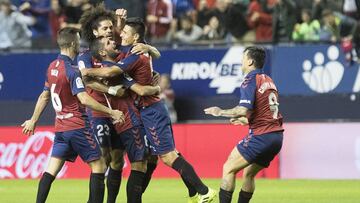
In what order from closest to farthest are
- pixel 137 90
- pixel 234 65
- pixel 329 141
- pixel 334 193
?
pixel 137 90
pixel 334 193
pixel 329 141
pixel 234 65

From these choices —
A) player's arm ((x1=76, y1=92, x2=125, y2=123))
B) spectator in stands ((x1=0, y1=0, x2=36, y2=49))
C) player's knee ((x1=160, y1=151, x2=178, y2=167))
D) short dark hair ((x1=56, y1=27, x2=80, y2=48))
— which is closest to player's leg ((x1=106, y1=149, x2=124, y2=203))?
player's knee ((x1=160, y1=151, x2=178, y2=167))

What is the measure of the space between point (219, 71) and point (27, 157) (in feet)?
13.3

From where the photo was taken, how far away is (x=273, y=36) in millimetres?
19172

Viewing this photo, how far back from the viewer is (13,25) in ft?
66.6

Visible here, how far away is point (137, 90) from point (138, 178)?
970 mm

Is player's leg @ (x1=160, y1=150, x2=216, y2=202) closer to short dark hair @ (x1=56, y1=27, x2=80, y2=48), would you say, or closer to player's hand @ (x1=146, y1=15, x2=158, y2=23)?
short dark hair @ (x1=56, y1=27, x2=80, y2=48)

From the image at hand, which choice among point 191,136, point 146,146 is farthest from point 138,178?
point 191,136

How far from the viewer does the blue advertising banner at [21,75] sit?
20.4m

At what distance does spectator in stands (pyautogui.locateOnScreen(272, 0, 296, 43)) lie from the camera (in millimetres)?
18969

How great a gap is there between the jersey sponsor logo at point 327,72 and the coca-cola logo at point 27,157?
5.07 metres

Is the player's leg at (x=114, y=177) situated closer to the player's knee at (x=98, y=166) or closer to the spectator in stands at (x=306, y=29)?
the player's knee at (x=98, y=166)

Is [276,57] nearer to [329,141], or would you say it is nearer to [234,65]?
[234,65]

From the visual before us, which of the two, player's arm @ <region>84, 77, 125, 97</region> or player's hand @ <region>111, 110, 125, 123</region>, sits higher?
player's arm @ <region>84, 77, 125, 97</region>

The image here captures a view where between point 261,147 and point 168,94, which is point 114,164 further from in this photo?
point 168,94
